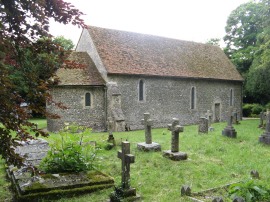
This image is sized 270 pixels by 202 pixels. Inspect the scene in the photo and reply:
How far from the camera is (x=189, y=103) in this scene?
25234mm

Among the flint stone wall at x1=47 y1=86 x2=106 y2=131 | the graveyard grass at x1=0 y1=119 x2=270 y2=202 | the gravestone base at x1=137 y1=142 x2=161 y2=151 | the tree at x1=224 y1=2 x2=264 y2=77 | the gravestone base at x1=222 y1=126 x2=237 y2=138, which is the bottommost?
the graveyard grass at x1=0 y1=119 x2=270 y2=202

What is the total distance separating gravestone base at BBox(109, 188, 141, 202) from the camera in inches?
235

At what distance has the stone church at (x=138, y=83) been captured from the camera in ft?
65.7

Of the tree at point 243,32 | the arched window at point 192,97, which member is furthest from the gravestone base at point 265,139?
the tree at point 243,32

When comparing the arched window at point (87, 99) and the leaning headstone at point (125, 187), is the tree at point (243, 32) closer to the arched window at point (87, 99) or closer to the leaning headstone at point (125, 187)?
the arched window at point (87, 99)

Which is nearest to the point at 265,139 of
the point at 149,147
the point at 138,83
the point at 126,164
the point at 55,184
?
the point at 149,147

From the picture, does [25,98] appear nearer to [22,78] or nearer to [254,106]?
[22,78]

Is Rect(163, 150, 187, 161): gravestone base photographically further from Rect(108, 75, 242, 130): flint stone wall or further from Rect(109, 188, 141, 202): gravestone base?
Rect(108, 75, 242, 130): flint stone wall

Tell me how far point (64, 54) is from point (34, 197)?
3305 millimetres

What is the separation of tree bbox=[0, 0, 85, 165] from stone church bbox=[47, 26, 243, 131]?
611 inches

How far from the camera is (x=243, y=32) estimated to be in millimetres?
35656

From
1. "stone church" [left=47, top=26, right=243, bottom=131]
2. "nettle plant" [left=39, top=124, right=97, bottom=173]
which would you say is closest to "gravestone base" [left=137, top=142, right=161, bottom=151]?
"nettle plant" [left=39, top=124, right=97, bottom=173]

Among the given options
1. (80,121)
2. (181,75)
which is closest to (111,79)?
(80,121)

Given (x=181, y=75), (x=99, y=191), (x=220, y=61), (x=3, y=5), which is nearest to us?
(x=3, y=5)
